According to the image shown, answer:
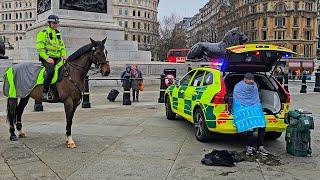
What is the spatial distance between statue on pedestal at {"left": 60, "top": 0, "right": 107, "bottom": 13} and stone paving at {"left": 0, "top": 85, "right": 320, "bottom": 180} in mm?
16881

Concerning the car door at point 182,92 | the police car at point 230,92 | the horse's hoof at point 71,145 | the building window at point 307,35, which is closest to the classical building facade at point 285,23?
the building window at point 307,35

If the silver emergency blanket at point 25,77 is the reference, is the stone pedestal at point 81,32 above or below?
above

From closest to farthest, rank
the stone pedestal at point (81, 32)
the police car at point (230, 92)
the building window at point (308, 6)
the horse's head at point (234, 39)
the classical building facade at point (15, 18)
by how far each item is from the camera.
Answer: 1. the police car at point (230, 92)
2. the horse's head at point (234, 39)
3. the stone pedestal at point (81, 32)
4. the building window at point (308, 6)
5. the classical building facade at point (15, 18)

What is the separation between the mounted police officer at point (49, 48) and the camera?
805 cm

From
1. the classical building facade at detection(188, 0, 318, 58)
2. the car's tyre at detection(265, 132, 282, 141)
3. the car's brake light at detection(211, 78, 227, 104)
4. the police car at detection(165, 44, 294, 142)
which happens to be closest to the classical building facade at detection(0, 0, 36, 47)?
the classical building facade at detection(188, 0, 318, 58)

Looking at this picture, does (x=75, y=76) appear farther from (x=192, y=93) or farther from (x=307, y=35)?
(x=307, y=35)

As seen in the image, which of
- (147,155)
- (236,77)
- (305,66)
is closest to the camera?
(147,155)

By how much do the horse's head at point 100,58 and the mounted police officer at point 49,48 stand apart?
0.80 meters

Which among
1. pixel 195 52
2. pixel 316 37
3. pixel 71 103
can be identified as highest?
pixel 316 37

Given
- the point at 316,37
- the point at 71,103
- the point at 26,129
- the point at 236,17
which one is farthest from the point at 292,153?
the point at 316,37

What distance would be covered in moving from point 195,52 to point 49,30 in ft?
24.1

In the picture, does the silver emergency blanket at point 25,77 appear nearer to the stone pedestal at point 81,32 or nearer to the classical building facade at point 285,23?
the stone pedestal at point 81,32

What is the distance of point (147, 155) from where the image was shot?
284 inches

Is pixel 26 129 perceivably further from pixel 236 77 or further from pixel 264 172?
pixel 264 172
